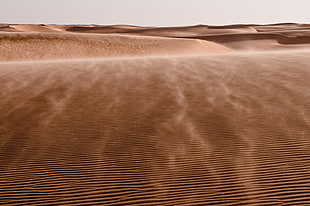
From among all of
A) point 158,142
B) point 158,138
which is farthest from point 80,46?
point 158,142

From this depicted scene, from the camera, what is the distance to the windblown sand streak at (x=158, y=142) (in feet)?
14.4

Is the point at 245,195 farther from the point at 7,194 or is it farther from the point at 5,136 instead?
the point at 5,136

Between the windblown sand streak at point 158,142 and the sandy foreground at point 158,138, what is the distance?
2cm

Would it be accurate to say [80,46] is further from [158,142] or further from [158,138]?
[158,142]

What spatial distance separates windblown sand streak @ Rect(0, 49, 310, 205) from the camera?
439cm

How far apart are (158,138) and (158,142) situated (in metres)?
0.18

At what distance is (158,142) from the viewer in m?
5.86

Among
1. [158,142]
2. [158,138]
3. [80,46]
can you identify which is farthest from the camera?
[80,46]

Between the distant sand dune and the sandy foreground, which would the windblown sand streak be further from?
the distant sand dune

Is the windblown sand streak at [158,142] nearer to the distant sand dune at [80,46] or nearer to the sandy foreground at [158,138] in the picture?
the sandy foreground at [158,138]

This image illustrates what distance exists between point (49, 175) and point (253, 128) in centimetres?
327

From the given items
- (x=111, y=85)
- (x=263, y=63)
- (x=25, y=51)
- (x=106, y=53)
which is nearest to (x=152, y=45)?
(x=106, y=53)

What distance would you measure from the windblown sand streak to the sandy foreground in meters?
0.02

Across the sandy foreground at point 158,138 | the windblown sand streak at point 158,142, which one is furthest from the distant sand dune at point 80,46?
the windblown sand streak at point 158,142
